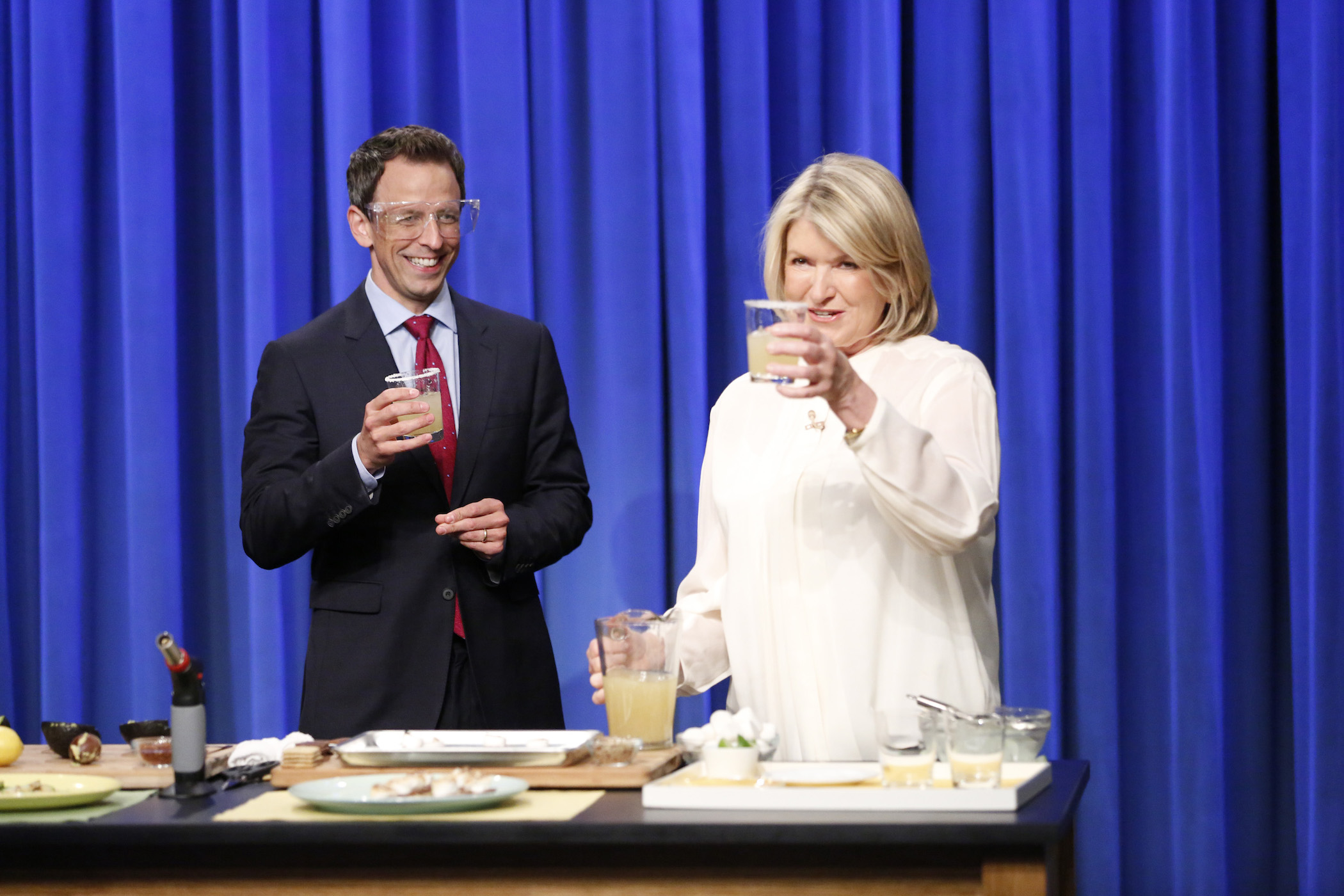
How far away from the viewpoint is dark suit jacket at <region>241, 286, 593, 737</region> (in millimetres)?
2416

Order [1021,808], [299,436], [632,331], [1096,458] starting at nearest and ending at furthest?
[1021,808] < [299,436] < [1096,458] < [632,331]

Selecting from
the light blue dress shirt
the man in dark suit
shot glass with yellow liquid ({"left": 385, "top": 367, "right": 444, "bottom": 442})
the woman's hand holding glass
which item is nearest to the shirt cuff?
the man in dark suit

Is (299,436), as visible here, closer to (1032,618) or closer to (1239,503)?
(1032,618)

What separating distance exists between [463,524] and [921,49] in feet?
6.13

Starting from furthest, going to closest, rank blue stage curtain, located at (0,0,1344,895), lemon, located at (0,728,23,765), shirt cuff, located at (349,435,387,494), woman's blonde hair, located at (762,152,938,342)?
blue stage curtain, located at (0,0,1344,895), shirt cuff, located at (349,435,387,494), woman's blonde hair, located at (762,152,938,342), lemon, located at (0,728,23,765)

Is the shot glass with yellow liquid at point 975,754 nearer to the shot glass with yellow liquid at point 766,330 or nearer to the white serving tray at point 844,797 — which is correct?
the white serving tray at point 844,797

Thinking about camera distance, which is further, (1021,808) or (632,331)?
(632,331)

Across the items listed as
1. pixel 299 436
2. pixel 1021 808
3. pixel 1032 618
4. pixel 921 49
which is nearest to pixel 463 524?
pixel 299 436

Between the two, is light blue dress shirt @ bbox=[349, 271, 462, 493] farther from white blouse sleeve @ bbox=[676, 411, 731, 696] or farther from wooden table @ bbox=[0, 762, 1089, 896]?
wooden table @ bbox=[0, 762, 1089, 896]

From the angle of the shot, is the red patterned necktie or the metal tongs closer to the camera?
the metal tongs

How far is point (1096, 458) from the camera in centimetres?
328

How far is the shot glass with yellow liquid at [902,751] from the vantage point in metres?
1.48

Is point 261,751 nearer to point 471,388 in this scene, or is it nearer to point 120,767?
point 120,767

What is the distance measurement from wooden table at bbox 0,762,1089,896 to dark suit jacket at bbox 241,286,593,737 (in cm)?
85
